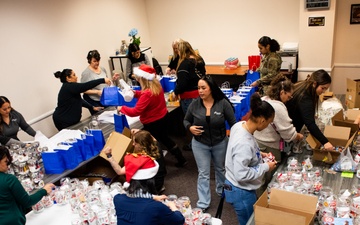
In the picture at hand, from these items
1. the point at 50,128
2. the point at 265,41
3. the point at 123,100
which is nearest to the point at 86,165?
the point at 123,100

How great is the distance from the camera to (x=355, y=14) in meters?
5.18

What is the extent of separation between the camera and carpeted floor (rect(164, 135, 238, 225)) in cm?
329

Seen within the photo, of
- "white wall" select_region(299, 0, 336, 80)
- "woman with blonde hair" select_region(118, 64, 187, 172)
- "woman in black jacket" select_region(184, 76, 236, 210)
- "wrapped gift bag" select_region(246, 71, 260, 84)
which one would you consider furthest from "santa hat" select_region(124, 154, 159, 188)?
"white wall" select_region(299, 0, 336, 80)

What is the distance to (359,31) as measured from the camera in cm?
526

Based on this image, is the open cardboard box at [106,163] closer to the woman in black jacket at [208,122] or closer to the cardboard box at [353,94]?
the woman in black jacket at [208,122]

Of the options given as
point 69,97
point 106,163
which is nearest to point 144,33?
point 69,97

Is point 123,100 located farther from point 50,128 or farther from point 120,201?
point 120,201

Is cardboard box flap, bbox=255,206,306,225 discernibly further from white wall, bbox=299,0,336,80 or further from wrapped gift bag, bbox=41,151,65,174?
white wall, bbox=299,0,336,80

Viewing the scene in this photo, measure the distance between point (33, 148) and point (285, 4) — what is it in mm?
4721

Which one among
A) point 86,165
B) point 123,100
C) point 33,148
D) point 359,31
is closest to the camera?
point 33,148

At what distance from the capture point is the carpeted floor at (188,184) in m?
3.29

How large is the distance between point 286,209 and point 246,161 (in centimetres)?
38

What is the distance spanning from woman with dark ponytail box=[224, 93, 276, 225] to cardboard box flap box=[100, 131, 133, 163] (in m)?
1.17

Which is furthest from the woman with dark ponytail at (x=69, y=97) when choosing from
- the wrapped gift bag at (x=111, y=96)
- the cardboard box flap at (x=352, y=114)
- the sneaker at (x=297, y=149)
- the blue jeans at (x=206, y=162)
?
the cardboard box flap at (x=352, y=114)
